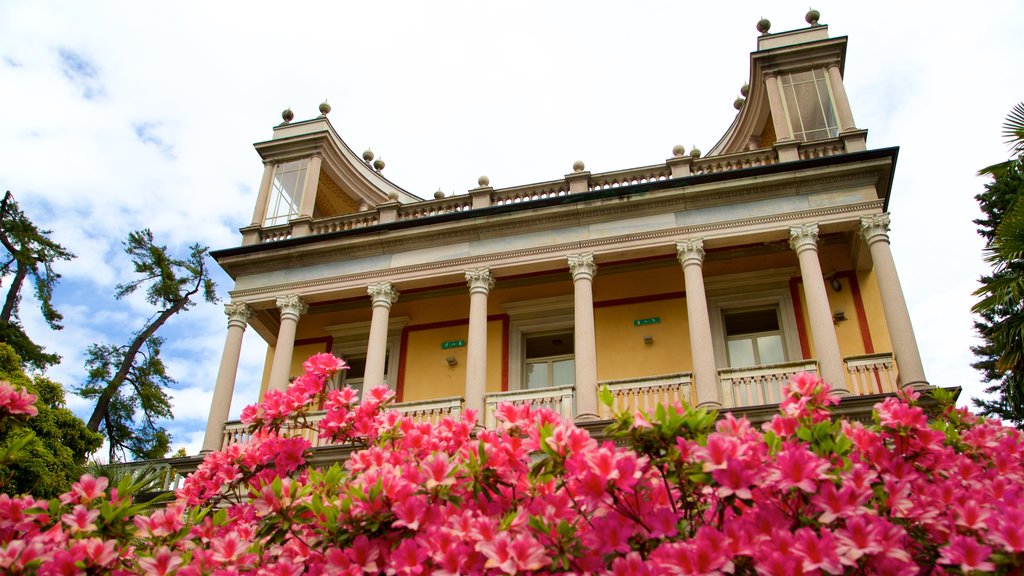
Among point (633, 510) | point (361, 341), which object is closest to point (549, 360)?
point (361, 341)

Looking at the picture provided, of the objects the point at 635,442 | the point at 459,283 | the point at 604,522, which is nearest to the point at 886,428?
the point at 635,442

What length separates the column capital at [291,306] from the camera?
1543cm

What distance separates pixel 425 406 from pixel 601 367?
12.3 ft

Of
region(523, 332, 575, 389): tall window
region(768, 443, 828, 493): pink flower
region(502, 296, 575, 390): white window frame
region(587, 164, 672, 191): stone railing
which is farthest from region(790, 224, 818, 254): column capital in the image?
region(768, 443, 828, 493): pink flower

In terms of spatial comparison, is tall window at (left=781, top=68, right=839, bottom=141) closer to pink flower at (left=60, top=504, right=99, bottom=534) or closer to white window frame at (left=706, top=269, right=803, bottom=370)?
white window frame at (left=706, top=269, right=803, bottom=370)

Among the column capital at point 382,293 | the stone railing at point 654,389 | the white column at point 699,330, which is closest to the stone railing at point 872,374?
the white column at point 699,330

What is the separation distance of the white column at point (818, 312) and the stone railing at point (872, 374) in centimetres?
22

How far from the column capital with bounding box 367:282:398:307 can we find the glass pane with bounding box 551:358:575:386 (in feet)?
12.9

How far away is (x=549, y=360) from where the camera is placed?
633 inches

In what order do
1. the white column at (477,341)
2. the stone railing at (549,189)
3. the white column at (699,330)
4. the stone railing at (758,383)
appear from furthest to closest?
the stone railing at (549,189), the white column at (477,341), the stone railing at (758,383), the white column at (699,330)

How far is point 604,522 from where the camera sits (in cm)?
365

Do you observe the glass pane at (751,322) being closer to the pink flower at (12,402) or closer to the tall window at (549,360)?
the tall window at (549,360)

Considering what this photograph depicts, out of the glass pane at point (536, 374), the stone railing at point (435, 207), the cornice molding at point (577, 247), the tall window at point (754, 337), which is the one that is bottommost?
the glass pane at point (536, 374)

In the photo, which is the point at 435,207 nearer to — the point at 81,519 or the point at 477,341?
the point at 477,341
